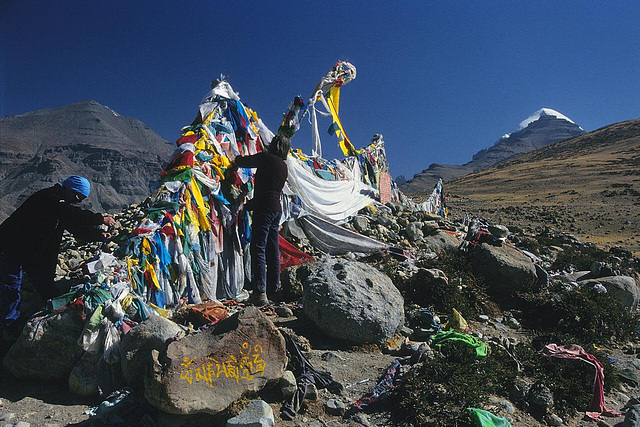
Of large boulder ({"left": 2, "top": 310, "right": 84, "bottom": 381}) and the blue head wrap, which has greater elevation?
the blue head wrap

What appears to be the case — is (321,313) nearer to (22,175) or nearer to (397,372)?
(397,372)

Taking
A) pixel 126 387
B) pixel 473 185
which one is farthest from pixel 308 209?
pixel 473 185

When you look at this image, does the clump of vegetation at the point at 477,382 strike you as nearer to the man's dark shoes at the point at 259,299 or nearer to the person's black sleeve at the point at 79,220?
the man's dark shoes at the point at 259,299

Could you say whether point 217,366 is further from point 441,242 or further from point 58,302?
point 441,242

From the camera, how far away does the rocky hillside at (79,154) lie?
310ft

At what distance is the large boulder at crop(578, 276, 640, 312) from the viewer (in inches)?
277

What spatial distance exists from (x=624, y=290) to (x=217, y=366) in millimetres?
6961

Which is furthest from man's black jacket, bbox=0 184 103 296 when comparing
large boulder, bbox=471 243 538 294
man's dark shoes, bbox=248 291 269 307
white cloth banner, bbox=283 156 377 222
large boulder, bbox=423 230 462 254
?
large boulder, bbox=423 230 462 254

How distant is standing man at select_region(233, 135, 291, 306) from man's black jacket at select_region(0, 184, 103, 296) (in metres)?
1.84

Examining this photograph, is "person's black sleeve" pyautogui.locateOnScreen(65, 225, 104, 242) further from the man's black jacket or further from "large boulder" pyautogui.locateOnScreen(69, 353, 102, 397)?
"large boulder" pyautogui.locateOnScreen(69, 353, 102, 397)

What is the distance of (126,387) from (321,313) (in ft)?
6.20

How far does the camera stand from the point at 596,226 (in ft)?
75.8

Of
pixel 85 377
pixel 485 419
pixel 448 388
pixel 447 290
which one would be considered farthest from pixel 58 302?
pixel 447 290

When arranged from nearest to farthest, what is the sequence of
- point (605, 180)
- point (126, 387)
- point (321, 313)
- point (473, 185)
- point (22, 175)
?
point (126, 387) < point (321, 313) < point (605, 180) < point (473, 185) < point (22, 175)
